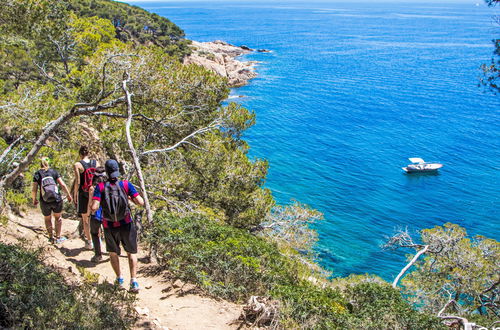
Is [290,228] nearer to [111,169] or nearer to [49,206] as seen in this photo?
[49,206]

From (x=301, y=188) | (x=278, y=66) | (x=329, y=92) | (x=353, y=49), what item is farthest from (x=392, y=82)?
(x=301, y=188)

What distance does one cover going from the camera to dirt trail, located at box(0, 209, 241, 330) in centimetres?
583

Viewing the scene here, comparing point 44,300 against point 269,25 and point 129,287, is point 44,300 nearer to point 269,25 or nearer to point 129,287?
point 129,287

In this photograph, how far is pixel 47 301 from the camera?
14.6 ft

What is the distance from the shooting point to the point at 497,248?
13258mm

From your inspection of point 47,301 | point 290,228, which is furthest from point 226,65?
point 47,301

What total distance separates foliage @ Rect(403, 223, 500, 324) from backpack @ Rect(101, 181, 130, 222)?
10.4 m

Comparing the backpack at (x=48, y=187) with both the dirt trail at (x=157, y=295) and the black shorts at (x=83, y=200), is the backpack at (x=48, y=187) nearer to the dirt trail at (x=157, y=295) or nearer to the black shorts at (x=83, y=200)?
the black shorts at (x=83, y=200)

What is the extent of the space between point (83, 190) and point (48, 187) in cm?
84

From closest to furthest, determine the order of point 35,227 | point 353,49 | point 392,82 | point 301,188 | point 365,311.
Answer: point 365,311 < point 35,227 < point 301,188 < point 392,82 < point 353,49

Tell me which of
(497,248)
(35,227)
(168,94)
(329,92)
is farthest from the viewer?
(329,92)

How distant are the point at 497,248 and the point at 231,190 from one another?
985 cm

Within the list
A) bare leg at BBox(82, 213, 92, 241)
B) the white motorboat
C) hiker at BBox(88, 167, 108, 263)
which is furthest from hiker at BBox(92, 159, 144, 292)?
the white motorboat

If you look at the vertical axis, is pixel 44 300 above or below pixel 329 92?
below
